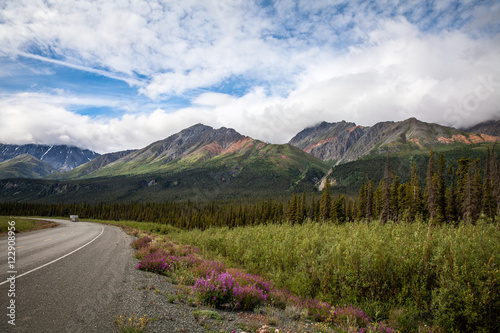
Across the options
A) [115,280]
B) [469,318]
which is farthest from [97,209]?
[469,318]

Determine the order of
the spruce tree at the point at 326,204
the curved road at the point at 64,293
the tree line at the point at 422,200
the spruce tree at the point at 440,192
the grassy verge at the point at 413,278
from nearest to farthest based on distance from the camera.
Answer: the curved road at the point at 64,293 → the grassy verge at the point at 413,278 → the tree line at the point at 422,200 → the spruce tree at the point at 440,192 → the spruce tree at the point at 326,204

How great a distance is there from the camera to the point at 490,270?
5.77 metres

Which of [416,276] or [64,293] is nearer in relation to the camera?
[64,293]

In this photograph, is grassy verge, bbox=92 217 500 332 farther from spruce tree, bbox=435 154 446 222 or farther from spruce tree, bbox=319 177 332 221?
spruce tree, bbox=319 177 332 221

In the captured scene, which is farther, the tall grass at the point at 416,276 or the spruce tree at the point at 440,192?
the spruce tree at the point at 440,192

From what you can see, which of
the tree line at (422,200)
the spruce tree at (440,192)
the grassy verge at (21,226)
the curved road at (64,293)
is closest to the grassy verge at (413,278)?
the curved road at (64,293)

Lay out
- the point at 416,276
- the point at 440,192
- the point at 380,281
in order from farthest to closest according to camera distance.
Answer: the point at 440,192 → the point at 380,281 → the point at 416,276

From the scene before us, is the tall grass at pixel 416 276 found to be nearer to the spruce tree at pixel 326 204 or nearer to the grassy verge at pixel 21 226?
the grassy verge at pixel 21 226

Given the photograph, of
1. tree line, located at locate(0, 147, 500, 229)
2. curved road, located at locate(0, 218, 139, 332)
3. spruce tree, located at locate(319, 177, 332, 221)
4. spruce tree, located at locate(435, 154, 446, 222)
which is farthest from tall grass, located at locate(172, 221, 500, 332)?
spruce tree, located at locate(319, 177, 332, 221)

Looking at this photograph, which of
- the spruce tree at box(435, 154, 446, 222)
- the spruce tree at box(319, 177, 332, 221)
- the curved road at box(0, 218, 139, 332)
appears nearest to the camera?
the curved road at box(0, 218, 139, 332)

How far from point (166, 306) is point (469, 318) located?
7445 mm

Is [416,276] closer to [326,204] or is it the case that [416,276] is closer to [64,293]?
[64,293]

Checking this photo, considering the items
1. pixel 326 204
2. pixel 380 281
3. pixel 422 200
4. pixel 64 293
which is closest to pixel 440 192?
pixel 422 200

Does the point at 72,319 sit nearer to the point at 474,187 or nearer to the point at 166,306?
the point at 166,306
